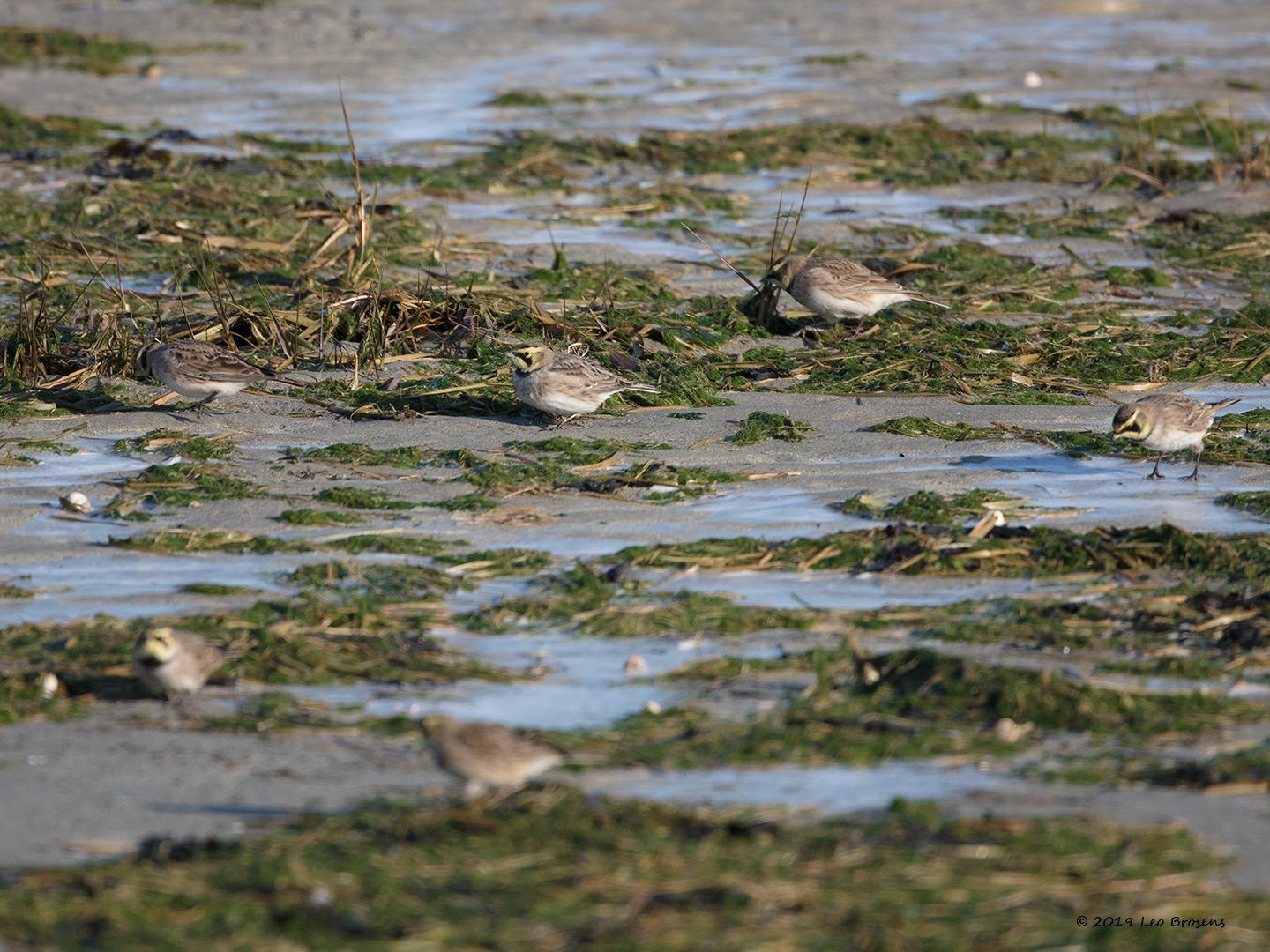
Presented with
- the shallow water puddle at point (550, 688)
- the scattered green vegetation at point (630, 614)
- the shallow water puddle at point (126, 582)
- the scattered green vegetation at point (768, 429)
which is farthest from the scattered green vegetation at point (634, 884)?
the scattered green vegetation at point (768, 429)

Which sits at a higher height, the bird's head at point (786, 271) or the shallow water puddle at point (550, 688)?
the bird's head at point (786, 271)

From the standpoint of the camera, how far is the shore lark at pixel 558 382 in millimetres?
9258

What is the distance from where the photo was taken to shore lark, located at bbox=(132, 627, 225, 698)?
18.8 feet

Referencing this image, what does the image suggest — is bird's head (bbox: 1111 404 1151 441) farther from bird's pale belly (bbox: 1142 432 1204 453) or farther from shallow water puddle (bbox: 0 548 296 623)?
shallow water puddle (bbox: 0 548 296 623)

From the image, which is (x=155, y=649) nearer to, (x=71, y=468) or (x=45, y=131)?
(x=71, y=468)

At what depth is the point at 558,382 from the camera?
364 inches

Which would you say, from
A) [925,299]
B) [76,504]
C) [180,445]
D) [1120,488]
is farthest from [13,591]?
[925,299]

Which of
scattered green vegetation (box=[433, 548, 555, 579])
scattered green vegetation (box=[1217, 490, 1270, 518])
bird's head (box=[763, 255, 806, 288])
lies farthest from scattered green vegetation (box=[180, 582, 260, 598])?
bird's head (box=[763, 255, 806, 288])

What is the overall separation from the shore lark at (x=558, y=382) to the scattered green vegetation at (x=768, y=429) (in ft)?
2.56

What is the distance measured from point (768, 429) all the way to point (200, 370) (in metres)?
3.05

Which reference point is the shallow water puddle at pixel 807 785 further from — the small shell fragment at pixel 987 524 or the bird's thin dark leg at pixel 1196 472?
the bird's thin dark leg at pixel 1196 472

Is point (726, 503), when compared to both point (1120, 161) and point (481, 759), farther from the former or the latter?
point (1120, 161)

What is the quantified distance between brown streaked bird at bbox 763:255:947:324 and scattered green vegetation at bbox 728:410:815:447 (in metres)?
2.16

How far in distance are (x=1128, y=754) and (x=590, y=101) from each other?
17.0m
